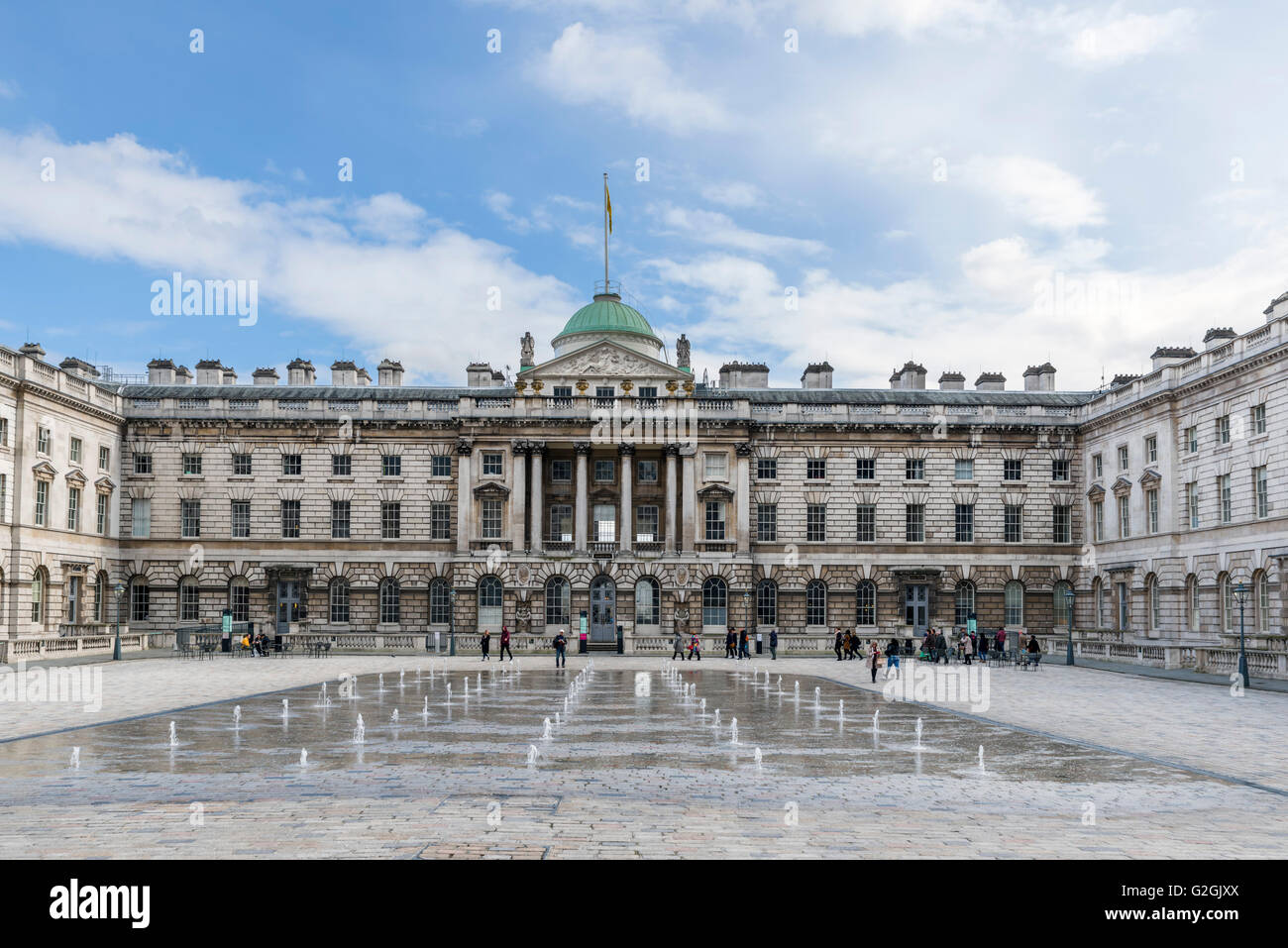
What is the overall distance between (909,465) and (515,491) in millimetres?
22977

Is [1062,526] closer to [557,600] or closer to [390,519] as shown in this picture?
[557,600]

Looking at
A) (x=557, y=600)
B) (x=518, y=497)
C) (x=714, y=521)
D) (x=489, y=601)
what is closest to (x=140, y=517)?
(x=489, y=601)

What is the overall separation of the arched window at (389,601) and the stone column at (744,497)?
19.9 metres

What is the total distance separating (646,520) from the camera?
67.1 m

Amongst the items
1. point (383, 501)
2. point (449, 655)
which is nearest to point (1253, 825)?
point (449, 655)

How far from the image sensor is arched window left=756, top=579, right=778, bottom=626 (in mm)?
65875

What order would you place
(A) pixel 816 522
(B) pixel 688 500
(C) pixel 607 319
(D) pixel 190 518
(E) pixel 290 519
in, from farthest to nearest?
(C) pixel 607 319
(A) pixel 816 522
(E) pixel 290 519
(D) pixel 190 518
(B) pixel 688 500

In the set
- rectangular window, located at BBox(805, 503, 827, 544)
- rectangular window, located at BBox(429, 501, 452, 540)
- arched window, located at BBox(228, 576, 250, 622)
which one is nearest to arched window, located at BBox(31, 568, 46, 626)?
arched window, located at BBox(228, 576, 250, 622)

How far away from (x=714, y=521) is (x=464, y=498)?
14479mm

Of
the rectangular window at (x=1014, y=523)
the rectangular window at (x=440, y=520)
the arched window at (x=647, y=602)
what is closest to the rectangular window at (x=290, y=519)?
the rectangular window at (x=440, y=520)

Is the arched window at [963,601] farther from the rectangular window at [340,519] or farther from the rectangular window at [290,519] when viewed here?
the rectangular window at [290,519]

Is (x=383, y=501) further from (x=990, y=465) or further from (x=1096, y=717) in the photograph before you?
(x=1096, y=717)

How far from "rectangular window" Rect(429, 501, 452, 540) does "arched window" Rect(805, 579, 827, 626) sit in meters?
21.1
